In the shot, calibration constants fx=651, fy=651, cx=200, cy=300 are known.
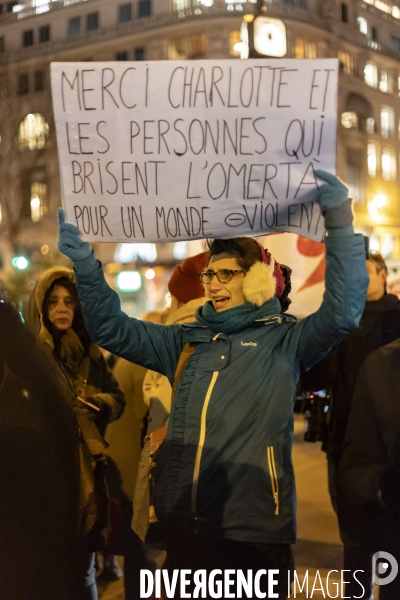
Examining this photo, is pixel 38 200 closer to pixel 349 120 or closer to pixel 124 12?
pixel 124 12

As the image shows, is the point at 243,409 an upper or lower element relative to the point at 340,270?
lower

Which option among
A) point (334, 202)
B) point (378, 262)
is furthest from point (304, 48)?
point (334, 202)

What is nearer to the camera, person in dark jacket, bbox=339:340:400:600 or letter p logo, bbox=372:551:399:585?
person in dark jacket, bbox=339:340:400:600

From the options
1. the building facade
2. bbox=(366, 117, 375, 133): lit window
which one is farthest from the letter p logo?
bbox=(366, 117, 375, 133): lit window

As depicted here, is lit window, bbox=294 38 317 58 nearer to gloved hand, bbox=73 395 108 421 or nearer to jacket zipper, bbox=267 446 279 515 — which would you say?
gloved hand, bbox=73 395 108 421

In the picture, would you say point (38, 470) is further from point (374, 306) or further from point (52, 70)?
point (374, 306)

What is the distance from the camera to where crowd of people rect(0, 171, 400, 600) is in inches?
69.4

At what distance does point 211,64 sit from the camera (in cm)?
242

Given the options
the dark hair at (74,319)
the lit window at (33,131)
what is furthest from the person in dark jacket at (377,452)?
the lit window at (33,131)

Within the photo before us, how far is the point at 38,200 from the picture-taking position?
28.8 meters

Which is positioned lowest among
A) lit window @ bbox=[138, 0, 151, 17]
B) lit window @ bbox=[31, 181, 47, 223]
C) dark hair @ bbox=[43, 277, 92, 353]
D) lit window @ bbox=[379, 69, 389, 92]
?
dark hair @ bbox=[43, 277, 92, 353]

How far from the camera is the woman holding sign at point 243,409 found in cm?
218

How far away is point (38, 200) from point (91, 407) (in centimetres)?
2665

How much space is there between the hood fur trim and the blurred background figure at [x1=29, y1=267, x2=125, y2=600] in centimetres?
139
